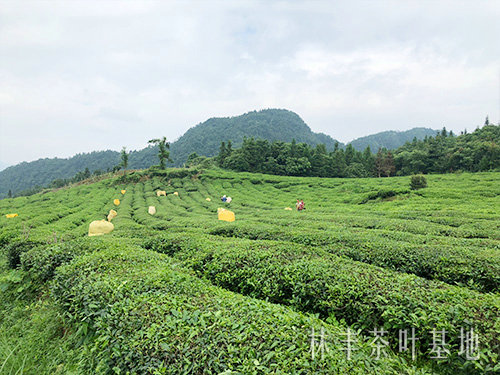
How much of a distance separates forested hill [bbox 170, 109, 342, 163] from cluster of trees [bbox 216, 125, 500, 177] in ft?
199

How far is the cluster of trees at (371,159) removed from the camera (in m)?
41.4

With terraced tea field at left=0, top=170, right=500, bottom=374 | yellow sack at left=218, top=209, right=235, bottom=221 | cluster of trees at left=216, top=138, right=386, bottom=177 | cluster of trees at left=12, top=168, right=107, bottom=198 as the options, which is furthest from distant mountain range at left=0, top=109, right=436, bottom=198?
terraced tea field at left=0, top=170, right=500, bottom=374

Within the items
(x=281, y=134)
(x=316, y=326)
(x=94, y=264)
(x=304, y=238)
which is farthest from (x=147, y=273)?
(x=281, y=134)

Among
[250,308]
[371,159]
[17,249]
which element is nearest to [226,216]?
[17,249]

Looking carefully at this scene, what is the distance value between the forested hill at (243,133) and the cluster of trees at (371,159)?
6081 centimetres

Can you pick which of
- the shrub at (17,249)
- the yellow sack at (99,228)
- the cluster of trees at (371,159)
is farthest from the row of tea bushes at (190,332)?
the cluster of trees at (371,159)

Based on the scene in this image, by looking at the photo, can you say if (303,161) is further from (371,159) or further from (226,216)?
(226,216)

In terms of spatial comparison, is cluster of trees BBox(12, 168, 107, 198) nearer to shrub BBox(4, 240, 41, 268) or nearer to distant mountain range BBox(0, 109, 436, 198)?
distant mountain range BBox(0, 109, 436, 198)

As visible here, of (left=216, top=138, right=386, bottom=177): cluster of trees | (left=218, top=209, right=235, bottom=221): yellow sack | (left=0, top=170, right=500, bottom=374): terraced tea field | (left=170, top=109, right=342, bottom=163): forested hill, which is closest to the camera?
(left=0, top=170, right=500, bottom=374): terraced tea field

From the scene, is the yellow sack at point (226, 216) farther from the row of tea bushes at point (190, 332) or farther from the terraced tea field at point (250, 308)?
the row of tea bushes at point (190, 332)

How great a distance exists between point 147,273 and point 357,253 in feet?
16.5

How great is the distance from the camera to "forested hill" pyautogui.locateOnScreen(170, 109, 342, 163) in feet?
420

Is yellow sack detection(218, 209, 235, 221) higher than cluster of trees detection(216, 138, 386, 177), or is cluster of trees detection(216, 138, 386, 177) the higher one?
cluster of trees detection(216, 138, 386, 177)

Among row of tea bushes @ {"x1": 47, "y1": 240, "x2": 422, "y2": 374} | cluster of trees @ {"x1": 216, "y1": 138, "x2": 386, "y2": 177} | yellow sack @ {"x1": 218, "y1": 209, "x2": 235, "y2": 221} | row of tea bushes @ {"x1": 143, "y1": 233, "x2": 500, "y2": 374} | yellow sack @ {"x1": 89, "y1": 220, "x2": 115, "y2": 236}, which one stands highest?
cluster of trees @ {"x1": 216, "y1": 138, "x2": 386, "y2": 177}
